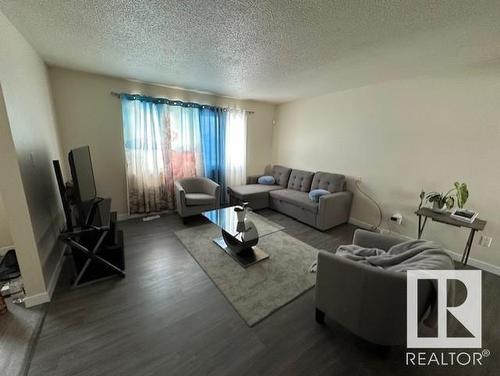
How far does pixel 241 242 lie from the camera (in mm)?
2311

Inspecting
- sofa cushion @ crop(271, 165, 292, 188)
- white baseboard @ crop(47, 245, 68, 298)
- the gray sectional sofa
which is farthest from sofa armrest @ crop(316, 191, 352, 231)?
white baseboard @ crop(47, 245, 68, 298)

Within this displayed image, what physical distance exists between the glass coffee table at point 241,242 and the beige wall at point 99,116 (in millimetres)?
1995

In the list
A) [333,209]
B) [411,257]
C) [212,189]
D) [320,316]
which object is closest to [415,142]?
[333,209]

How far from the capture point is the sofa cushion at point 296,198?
3.25m

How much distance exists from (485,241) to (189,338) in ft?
10.9

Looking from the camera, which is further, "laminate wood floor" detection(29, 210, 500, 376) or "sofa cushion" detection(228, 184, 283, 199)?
"sofa cushion" detection(228, 184, 283, 199)

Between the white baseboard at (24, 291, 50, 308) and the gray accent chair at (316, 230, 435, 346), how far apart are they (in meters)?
2.30

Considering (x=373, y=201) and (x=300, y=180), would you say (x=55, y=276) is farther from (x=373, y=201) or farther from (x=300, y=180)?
(x=373, y=201)

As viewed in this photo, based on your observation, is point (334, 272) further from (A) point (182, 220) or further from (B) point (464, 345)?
(A) point (182, 220)

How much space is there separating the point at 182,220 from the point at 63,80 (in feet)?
8.51

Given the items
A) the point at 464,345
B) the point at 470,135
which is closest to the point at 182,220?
the point at 464,345

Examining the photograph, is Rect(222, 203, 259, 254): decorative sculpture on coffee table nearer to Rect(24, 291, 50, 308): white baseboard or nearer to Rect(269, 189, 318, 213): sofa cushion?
Rect(269, 189, 318, 213): sofa cushion

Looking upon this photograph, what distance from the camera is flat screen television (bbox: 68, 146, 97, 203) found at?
1696 mm

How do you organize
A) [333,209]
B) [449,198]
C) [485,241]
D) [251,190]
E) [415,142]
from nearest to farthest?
[485,241]
[449,198]
[415,142]
[333,209]
[251,190]
